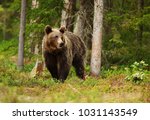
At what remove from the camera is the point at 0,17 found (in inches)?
1518

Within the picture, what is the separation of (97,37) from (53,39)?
11.9ft

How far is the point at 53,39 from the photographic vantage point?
14578 millimetres

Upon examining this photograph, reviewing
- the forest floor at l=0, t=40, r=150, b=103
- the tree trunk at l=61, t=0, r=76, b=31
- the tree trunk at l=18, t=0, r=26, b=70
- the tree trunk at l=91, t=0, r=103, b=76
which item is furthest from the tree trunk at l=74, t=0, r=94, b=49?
the forest floor at l=0, t=40, r=150, b=103

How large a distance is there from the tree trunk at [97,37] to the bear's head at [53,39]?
3132mm

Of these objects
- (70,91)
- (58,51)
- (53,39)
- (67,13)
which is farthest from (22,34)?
(70,91)

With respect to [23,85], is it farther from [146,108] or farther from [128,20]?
[128,20]

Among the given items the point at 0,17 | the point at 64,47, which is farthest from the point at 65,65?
the point at 0,17

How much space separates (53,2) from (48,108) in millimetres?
9667

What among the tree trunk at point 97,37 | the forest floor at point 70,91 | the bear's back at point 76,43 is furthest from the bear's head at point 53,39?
the tree trunk at point 97,37

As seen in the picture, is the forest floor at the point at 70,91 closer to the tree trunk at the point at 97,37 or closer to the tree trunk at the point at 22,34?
the tree trunk at the point at 97,37

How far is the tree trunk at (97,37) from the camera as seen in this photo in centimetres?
1761

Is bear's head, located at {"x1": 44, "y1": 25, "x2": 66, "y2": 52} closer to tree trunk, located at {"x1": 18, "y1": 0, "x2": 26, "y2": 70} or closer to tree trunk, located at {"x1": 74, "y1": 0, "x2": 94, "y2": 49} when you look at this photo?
tree trunk, located at {"x1": 74, "y1": 0, "x2": 94, "y2": 49}

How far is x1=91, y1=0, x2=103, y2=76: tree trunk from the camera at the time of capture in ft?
57.8

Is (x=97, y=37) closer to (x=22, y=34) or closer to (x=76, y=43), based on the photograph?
(x=76, y=43)
